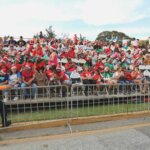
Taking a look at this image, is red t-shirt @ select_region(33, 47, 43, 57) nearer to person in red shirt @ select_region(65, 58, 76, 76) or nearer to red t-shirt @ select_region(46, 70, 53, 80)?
person in red shirt @ select_region(65, 58, 76, 76)

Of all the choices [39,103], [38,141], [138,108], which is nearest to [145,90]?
[138,108]

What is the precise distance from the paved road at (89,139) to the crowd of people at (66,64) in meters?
1.54

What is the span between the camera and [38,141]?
7.12 meters

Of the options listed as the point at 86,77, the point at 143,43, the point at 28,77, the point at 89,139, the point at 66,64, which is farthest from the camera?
the point at 143,43

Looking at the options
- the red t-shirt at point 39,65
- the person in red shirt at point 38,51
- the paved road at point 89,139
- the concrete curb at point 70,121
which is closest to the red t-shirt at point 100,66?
the person in red shirt at point 38,51

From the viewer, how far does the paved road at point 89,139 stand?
21.9 ft

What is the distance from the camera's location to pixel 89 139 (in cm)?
721

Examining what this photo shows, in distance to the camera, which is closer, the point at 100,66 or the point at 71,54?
the point at 100,66

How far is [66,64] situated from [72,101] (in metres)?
5.18

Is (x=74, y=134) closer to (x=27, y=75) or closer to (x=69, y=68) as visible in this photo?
(x=27, y=75)

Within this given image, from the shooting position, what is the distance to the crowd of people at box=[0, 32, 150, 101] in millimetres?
11672

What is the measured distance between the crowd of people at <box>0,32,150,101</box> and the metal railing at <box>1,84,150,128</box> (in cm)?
11

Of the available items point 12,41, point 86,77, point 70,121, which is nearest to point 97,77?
point 86,77

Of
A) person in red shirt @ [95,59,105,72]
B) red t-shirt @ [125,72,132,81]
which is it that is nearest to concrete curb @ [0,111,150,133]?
red t-shirt @ [125,72,132,81]
